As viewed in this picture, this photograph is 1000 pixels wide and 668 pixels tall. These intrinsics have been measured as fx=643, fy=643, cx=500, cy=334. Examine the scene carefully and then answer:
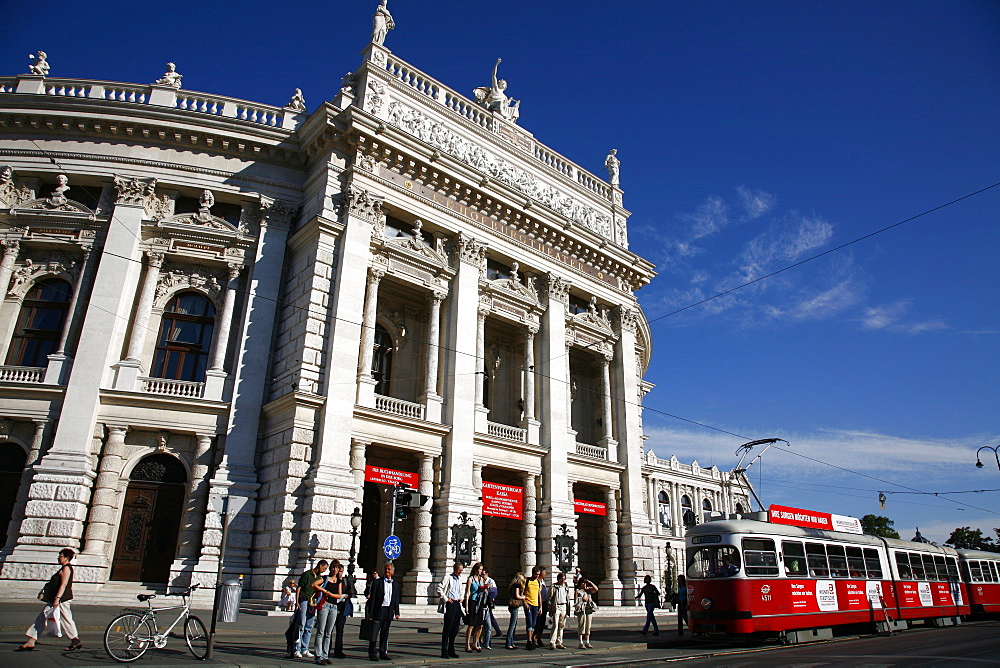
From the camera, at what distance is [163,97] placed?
2611 cm

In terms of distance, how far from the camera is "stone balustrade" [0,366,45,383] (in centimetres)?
2267

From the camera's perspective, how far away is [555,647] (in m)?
16.3

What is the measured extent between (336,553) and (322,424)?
4295mm

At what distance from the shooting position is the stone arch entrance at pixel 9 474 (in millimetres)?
21609

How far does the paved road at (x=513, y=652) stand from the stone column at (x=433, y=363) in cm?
836

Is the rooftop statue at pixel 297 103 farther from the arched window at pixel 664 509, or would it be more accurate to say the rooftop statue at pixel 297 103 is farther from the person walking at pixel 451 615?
the arched window at pixel 664 509

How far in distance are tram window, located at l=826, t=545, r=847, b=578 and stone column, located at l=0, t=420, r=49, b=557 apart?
84.1ft

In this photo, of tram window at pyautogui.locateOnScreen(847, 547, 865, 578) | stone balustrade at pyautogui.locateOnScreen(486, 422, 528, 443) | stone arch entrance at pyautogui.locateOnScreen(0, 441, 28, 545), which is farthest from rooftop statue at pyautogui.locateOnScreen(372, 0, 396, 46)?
tram window at pyautogui.locateOnScreen(847, 547, 865, 578)

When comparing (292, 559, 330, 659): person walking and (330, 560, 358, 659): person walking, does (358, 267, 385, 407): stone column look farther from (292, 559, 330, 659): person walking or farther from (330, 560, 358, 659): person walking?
(292, 559, 330, 659): person walking

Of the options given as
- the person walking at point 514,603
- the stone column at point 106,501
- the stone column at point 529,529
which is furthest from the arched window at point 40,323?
the stone column at point 529,529

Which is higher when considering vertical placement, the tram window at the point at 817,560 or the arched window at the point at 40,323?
the arched window at the point at 40,323

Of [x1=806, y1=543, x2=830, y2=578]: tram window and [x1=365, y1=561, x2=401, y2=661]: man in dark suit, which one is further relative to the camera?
[x1=806, y1=543, x2=830, y2=578]: tram window

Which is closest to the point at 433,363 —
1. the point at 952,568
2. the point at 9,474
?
the point at 9,474

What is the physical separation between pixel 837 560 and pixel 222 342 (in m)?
22.6
